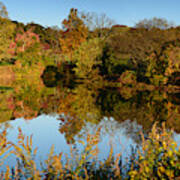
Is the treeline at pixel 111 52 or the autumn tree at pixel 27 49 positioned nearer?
the treeline at pixel 111 52

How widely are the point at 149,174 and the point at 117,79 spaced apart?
4243 centimetres

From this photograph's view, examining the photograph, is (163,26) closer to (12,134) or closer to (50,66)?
(50,66)

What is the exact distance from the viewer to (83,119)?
20062 mm

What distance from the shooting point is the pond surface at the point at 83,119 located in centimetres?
1355

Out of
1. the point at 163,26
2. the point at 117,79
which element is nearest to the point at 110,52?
the point at 117,79

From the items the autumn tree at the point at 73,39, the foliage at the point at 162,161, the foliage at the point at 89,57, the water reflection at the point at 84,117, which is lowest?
the water reflection at the point at 84,117

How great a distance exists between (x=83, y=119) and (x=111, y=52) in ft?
104

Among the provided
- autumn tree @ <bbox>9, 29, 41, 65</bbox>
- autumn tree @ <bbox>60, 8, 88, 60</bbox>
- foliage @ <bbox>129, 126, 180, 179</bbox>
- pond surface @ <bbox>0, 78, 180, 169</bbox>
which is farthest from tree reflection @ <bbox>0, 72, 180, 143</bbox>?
autumn tree @ <bbox>60, 8, 88, 60</bbox>

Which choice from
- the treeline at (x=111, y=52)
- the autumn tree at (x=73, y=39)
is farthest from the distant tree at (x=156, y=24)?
the autumn tree at (x=73, y=39)

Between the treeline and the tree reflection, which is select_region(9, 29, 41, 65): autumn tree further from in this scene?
the tree reflection

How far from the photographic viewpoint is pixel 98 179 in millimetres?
7820

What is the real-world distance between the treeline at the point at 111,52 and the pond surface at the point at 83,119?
1167 centimetres

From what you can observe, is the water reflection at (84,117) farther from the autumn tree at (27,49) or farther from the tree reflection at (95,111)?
the autumn tree at (27,49)

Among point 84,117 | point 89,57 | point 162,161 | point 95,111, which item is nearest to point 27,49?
point 89,57
